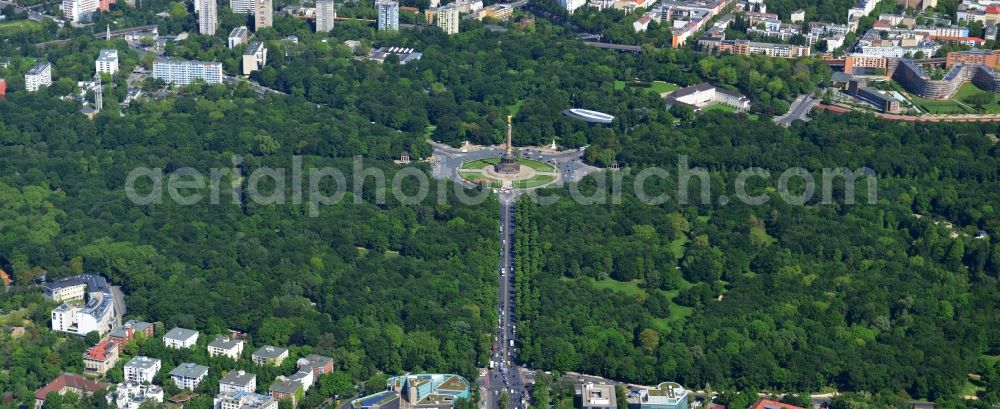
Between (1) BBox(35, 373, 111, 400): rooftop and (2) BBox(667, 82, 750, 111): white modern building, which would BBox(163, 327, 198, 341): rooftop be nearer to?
(1) BBox(35, 373, 111, 400): rooftop

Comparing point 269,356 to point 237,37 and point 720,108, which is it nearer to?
point 720,108

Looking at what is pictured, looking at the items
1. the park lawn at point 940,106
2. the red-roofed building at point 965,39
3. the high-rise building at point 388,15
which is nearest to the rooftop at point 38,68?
the high-rise building at point 388,15

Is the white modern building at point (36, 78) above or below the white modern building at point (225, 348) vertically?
above

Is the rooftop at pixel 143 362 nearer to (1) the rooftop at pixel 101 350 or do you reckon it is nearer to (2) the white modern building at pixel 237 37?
(1) the rooftop at pixel 101 350

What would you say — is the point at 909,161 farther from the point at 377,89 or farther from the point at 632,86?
the point at 377,89

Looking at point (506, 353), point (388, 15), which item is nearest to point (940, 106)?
point (388, 15)

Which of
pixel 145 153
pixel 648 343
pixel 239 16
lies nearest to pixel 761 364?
pixel 648 343

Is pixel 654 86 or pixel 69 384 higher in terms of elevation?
pixel 654 86
